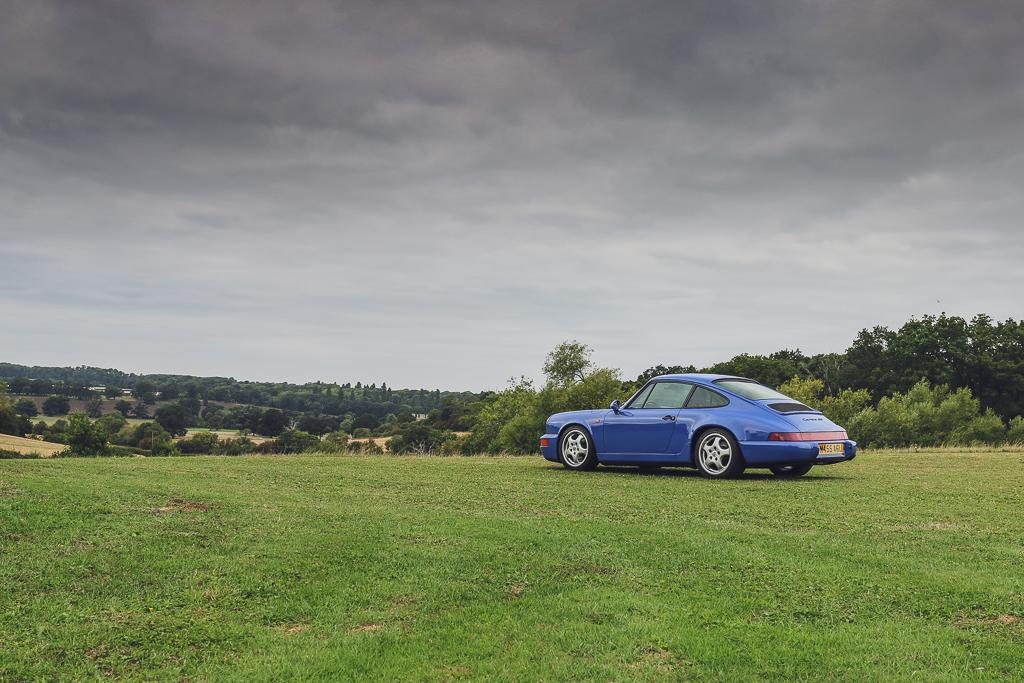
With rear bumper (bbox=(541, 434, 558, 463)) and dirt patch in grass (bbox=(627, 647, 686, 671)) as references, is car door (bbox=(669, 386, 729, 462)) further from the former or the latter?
dirt patch in grass (bbox=(627, 647, 686, 671))

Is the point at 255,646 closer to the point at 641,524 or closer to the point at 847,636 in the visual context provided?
the point at 847,636

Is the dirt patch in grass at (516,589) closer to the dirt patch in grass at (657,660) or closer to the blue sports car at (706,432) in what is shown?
the dirt patch in grass at (657,660)

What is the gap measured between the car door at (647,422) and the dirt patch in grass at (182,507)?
7666 mm

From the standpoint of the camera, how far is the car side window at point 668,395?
14383mm

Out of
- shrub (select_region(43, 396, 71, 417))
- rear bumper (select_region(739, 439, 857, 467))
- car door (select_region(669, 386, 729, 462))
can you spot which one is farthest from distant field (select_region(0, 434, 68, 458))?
shrub (select_region(43, 396, 71, 417))

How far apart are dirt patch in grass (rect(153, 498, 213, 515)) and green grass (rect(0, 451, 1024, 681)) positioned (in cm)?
3

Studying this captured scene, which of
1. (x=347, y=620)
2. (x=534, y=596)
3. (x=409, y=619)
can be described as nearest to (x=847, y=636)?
(x=534, y=596)

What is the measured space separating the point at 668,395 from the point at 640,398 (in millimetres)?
551

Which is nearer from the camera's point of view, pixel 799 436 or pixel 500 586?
pixel 500 586

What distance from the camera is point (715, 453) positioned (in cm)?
1357

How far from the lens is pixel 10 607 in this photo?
5.64 metres

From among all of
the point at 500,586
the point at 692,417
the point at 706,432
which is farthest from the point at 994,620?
the point at 692,417

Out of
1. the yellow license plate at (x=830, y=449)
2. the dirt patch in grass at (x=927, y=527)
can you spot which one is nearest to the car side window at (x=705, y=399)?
the yellow license plate at (x=830, y=449)

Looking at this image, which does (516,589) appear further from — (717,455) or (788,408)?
(788,408)
